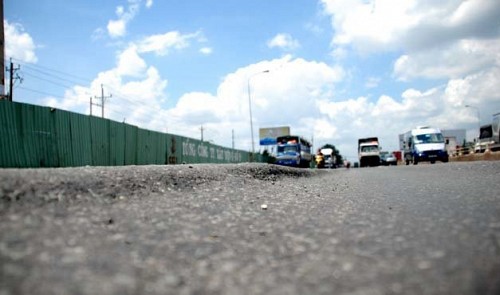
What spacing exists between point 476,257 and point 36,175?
3985 mm

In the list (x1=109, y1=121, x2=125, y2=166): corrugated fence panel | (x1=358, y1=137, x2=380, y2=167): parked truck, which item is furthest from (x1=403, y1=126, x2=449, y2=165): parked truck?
(x1=109, y1=121, x2=125, y2=166): corrugated fence panel

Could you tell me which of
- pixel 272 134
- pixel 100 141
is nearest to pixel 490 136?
pixel 100 141

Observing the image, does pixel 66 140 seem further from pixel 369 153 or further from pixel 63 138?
pixel 369 153

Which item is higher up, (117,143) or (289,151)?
(117,143)

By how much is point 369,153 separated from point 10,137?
37.8m

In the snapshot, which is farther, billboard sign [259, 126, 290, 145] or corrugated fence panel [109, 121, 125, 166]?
billboard sign [259, 126, 290, 145]

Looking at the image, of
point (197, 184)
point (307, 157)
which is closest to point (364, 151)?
point (307, 157)

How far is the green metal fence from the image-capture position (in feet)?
40.9

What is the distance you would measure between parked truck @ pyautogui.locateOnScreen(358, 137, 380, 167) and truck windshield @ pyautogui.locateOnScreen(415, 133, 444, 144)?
11.7 m

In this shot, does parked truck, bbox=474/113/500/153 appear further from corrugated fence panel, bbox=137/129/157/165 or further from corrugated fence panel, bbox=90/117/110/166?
corrugated fence panel, bbox=90/117/110/166

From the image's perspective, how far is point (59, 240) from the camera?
2230mm

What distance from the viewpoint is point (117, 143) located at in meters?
18.8

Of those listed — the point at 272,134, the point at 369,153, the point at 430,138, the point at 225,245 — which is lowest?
the point at 225,245

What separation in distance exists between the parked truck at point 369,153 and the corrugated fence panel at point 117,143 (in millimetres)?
30760
